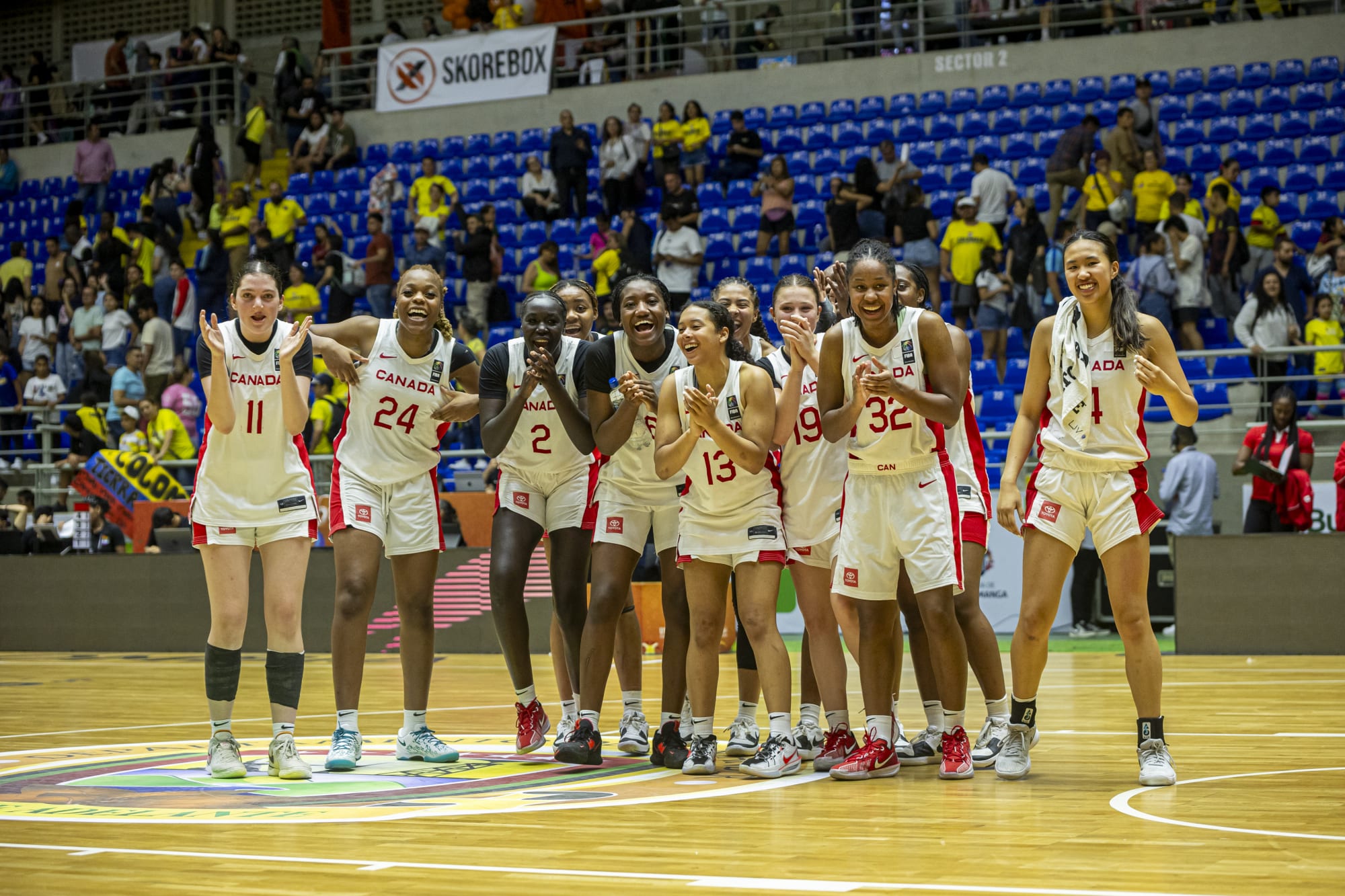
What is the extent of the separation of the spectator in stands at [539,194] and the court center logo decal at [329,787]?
13.9m

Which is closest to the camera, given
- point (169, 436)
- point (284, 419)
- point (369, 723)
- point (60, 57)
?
point (284, 419)

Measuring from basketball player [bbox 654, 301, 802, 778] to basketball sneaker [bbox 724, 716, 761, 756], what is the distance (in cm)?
52

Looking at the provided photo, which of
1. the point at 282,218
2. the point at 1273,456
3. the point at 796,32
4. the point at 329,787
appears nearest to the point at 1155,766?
the point at 329,787

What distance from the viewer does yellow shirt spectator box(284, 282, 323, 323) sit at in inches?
747

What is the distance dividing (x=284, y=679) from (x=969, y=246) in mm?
11827

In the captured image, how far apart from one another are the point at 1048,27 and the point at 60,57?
1831cm

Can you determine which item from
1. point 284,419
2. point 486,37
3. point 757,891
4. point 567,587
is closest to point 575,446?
point 567,587

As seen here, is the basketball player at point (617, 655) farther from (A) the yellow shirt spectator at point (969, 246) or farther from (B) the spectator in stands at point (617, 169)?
(B) the spectator in stands at point (617, 169)

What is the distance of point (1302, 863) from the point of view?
3924 millimetres

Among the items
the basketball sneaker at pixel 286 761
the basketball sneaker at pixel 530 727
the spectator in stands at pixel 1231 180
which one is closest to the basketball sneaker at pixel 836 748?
the basketball sneaker at pixel 530 727

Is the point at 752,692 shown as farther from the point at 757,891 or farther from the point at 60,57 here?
the point at 60,57

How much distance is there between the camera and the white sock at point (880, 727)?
5.87 m

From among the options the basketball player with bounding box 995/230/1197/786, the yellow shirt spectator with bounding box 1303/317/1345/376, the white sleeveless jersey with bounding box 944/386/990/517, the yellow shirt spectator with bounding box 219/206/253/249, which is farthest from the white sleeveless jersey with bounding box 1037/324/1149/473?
the yellow shirt spectator with bounding box 219/206/253/249

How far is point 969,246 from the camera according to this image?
16500 mm
